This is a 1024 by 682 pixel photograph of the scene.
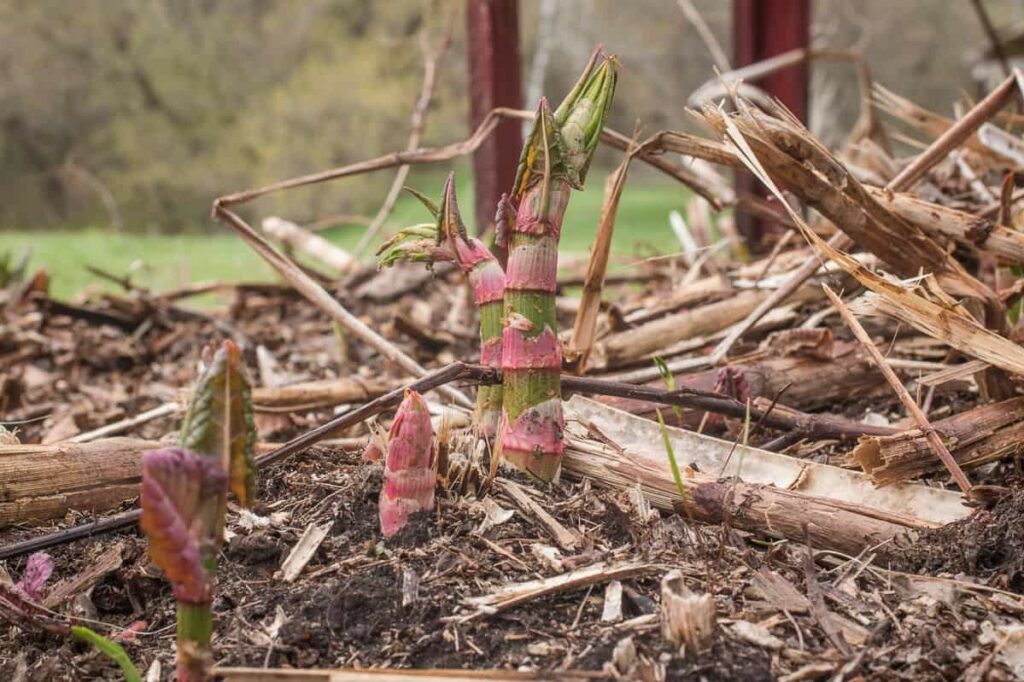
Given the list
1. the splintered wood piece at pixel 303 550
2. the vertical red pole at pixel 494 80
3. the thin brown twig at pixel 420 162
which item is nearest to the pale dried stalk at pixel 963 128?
the thin brown twig at pixel 420 162

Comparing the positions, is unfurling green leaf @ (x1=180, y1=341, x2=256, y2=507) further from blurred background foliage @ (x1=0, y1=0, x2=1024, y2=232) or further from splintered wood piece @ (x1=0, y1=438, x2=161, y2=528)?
blurred background foliage @ (x1=0, y1=0, x2=1024, y2=232)

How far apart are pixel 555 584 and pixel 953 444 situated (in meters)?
0.51

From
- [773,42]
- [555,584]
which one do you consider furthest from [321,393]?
[773,42]

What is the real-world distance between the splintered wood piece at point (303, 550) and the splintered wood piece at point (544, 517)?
167mm

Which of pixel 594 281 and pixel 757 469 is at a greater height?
pixel 594 281

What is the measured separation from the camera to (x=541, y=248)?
846 millimetres

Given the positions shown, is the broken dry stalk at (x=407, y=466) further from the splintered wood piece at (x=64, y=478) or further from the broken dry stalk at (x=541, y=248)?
the splintered wood piece at (x=64, y=478)

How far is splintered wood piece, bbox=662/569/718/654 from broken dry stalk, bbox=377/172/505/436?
31 cm

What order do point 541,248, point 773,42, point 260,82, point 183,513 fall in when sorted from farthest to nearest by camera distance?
point 260,82 < point 773,42 < point 541,248 < point 183,513

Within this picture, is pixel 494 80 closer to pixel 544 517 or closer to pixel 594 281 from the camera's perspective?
pixel 594 281

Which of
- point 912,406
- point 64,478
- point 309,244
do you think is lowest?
point 309,244

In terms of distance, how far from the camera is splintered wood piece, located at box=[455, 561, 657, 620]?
730mm

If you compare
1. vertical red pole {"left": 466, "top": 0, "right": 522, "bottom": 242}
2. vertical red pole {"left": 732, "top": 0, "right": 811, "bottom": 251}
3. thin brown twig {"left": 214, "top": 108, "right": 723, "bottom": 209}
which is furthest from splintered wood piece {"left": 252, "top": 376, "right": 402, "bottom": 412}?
vertical red pole {"left": 732, "top": 0, "right": 811, "bottom": 251}

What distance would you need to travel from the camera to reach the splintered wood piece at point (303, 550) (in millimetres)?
793
